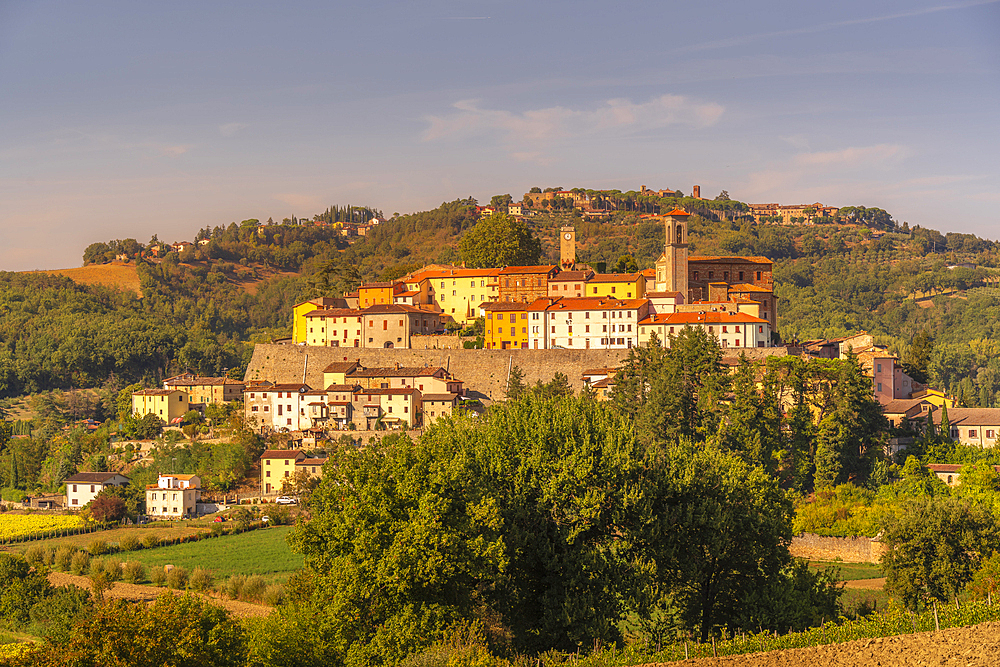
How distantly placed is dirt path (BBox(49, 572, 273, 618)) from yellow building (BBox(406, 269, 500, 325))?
32.7m

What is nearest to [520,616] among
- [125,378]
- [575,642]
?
[575,642]

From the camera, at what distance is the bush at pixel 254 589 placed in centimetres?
3975

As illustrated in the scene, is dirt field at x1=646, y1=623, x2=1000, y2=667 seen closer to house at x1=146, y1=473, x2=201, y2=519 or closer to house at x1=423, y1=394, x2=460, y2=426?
house at x1=423, y1=394, x2=460, y2=426

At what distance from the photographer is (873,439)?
165 ft

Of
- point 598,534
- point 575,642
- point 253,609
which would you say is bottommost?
point 253,609

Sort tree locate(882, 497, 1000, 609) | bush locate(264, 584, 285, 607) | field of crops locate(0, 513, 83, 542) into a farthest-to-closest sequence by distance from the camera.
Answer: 1. field of crops locate(0, 513, 83, 542)
2. bush locate(264, 584, 285, 607)
3. tree locate(882, 497, 1000, 609)

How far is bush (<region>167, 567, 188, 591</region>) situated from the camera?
41719 millimetres

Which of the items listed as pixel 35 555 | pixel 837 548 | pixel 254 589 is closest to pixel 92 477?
pixel 35 555

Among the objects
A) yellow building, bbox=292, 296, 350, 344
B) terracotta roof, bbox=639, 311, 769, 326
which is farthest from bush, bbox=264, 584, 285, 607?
yellow building, bbox=292, 296, 350, 344

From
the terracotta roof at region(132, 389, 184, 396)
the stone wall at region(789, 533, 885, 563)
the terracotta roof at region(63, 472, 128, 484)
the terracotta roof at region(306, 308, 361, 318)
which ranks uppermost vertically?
the terracotta roof at region(306, 308, 361, 318)

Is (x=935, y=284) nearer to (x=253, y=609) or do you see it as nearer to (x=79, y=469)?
(x=79, y=469)

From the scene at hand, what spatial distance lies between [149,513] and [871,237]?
146 meters

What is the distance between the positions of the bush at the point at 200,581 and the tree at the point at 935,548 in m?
25.5

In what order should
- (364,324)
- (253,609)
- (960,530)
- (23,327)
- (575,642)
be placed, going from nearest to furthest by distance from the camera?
(575,642), (960,530), (253,609), (364,324), (23,327)
